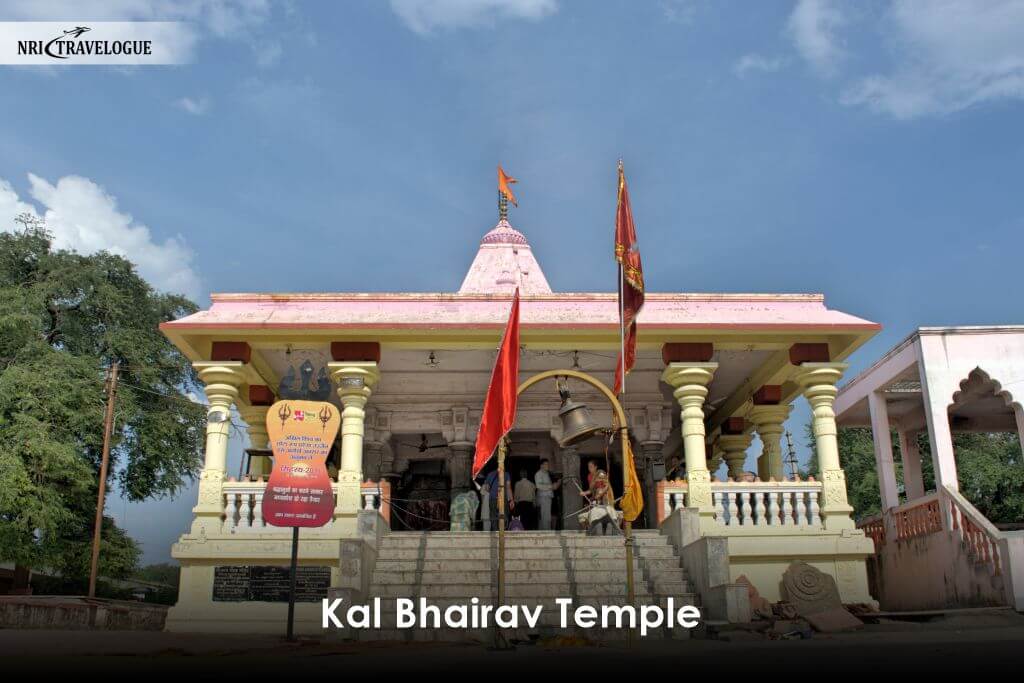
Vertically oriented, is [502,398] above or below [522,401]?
below

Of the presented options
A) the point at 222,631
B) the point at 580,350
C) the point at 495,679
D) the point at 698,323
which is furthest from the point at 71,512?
the point at 495,679

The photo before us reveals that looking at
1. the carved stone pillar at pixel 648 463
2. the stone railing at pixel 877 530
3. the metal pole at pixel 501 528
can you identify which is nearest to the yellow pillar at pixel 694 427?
the carved stone pillar at pixel 648 463

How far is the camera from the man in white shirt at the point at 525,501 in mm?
14930

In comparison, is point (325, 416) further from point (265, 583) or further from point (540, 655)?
point (540, 655)

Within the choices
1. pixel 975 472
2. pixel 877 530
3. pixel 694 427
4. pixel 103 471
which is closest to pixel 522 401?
pixel 694 427

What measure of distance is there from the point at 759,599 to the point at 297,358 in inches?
297

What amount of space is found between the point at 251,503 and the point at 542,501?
4673mm

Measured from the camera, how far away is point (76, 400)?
19547 mm

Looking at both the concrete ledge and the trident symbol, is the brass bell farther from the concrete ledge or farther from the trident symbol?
the concrete ledge

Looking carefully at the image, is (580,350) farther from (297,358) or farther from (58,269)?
(58,269)

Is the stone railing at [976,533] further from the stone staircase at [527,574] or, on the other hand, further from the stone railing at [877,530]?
the stone staircase at [527,574]

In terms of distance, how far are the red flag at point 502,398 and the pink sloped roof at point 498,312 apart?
334 centimetres

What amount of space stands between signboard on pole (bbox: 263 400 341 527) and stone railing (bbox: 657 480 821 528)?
4.79 m

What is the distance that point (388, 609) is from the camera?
9516 millimetres
